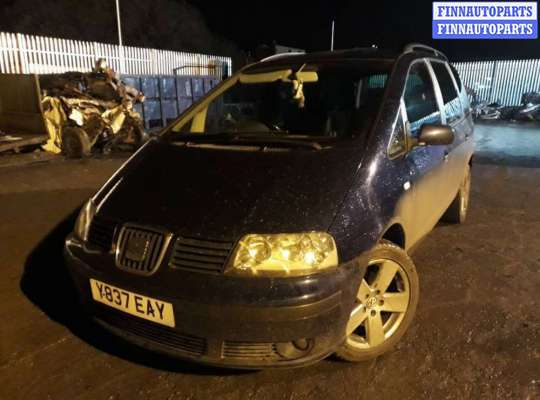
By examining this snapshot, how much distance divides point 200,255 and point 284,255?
1.22 feet

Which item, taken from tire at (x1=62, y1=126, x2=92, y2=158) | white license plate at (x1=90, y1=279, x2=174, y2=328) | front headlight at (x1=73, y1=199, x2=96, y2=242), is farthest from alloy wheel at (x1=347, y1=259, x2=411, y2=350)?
tire at (x1=62, y1=126, x2=92, y2=158)

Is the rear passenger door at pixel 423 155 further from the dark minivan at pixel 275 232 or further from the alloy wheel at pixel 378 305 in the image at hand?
the alloy wheel at pixel 378 305

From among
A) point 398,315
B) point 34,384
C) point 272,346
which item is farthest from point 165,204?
point 398,315

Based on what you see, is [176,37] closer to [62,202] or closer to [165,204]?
[62,202]

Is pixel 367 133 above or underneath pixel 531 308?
above

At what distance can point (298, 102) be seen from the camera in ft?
10.5

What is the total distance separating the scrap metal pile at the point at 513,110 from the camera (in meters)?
15.3

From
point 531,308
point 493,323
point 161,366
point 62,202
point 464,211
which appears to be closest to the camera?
point 161,366

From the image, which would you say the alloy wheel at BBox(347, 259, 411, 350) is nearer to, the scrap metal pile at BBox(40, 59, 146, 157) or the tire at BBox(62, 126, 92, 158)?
the scrap metal pile at BBox(40, 59, 146, 157)

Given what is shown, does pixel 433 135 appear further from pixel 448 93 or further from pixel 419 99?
pixel 448 93

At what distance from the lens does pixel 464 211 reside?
465cm

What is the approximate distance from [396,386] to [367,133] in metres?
1.34

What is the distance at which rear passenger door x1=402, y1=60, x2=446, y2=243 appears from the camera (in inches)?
106

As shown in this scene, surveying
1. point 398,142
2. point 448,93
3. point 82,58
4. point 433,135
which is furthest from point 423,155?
point 82,58
